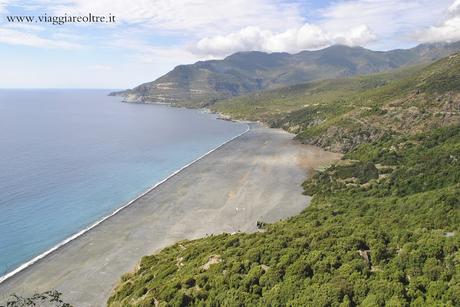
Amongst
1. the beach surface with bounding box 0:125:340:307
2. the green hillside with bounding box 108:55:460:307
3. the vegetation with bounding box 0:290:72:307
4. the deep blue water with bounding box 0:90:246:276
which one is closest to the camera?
the vegetation with bounding box 0:290:72:307

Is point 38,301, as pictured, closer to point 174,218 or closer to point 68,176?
point 174,218

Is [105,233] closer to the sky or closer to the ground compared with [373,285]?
closer to the ground

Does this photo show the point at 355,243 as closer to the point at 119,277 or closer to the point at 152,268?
the point at 152,268

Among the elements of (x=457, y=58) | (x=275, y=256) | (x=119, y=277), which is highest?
(x=457, y=58)

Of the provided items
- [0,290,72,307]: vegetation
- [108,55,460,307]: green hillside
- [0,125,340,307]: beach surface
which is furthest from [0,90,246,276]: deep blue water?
[108,55,460,307]: green hillside

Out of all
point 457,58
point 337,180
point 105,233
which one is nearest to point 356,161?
point 337,180

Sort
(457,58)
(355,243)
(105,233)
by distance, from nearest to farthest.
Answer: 1. (355,243)
2. (105,233)
3. (457,58)

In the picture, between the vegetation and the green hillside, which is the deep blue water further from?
the green hillside

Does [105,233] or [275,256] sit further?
[105,233]
